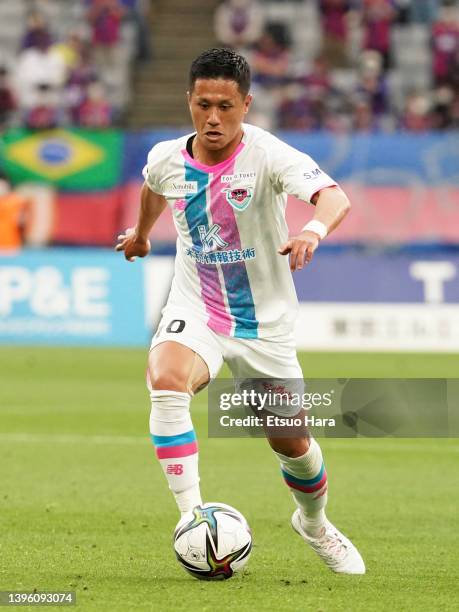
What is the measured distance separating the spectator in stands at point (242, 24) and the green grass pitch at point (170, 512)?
12.0 m

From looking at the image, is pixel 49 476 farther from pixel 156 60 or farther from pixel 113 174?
pixel 156 60

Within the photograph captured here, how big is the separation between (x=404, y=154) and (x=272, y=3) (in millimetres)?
5958

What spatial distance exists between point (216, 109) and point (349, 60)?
19.4m

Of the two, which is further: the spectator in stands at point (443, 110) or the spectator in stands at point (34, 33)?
the spectator in stands at point (34, 33)

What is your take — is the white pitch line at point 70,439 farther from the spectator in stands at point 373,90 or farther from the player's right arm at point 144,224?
the spectator in stands at point 373,90

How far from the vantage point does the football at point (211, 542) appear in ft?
18.1

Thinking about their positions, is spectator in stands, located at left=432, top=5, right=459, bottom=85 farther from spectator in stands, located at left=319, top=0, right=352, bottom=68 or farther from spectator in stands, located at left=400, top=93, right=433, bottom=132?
spectator in stands, located at left=319, top=0, right=352, bottom=68

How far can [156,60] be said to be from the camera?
2589 centimetres

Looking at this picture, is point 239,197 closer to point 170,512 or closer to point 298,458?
point 298,458

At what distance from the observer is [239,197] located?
19.2ft

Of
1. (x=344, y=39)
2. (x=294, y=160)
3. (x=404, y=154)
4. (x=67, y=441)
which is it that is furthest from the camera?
(x=344, y=39)

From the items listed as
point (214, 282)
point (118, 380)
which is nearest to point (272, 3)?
point (118, 380)

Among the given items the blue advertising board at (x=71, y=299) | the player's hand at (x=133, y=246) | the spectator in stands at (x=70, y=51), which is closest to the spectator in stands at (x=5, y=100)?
the spectator in stands at (x=70, y=51)

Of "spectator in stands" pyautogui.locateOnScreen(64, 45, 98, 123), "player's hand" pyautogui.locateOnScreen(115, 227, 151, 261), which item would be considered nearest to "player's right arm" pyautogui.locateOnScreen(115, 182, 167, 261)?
"player's hand" pyautogui.locateOnScreen(115, 227, 151, 261)
